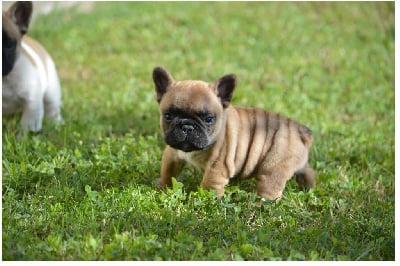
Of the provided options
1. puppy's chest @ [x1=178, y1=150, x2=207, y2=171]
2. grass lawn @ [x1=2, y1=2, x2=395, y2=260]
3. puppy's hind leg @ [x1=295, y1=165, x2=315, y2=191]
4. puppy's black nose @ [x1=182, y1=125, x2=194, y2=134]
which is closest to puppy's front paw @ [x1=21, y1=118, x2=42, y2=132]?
grass lawn @ [x1=2, y1=2, x2=395, y2=260]

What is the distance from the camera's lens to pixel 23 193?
5660 mm

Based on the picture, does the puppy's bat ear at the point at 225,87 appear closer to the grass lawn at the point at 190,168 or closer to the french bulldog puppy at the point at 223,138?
the french bulldog puppy at the point at 223,138

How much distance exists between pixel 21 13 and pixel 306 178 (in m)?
3.20

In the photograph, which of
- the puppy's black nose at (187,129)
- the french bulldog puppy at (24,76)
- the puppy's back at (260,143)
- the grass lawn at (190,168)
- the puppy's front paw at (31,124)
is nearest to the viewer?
the grass lawn at (190,168)

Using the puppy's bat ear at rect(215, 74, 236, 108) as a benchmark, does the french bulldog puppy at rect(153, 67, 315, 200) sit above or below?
below

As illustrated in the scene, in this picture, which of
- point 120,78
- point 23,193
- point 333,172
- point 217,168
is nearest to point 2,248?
point 23,193

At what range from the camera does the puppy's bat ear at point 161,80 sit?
5.62 metres

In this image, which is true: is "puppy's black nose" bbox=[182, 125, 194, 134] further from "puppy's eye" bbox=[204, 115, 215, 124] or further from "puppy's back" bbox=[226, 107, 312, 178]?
"puppy's back" bbox=[226, 107, 312, 178]

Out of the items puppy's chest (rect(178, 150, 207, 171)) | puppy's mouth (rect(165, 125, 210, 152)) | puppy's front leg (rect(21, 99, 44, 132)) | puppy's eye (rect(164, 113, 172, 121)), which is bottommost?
puppy's front leg (rect(21, 99, 44, 132))

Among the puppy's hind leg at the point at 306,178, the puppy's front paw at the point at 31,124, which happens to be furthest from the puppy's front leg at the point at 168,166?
the puppy's front paw at the point at 31,124

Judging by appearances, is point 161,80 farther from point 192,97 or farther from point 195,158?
point 195,158

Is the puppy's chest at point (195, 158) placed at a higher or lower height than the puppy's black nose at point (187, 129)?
lower

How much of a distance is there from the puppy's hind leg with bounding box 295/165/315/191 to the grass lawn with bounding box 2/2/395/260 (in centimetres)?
11

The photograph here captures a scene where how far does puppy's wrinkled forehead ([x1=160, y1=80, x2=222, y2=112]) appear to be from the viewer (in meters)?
5.38
